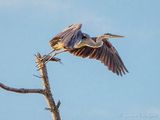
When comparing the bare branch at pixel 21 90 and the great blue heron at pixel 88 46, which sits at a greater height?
the great blue heron at pixel 88 46

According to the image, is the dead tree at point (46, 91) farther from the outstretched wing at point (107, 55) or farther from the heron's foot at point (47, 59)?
the outstretched wing at point (107, 55)

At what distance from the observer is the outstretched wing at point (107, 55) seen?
17.7m

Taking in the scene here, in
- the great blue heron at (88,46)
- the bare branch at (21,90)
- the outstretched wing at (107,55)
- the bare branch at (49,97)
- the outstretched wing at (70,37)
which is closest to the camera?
the bare branch at (21,90)

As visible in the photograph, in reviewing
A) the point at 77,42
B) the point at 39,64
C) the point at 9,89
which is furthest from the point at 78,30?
the point at 9,89

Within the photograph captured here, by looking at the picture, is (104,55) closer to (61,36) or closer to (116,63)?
(116,63)

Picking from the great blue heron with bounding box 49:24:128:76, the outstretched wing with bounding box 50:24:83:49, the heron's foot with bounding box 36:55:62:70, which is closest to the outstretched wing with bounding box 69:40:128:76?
the great blue heron with bounding box 49:24:128:76

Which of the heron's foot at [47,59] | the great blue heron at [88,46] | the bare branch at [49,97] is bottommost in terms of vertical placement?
the bare branch at [49,97]

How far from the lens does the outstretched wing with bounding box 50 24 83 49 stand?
611 inches

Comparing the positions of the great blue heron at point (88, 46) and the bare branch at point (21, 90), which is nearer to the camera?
the bare branch at point (21, 90)

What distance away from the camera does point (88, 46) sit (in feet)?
58.5

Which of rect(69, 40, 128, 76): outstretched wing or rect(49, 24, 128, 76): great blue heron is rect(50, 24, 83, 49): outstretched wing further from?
rect(69, 40, 128, 76): outstretched wing

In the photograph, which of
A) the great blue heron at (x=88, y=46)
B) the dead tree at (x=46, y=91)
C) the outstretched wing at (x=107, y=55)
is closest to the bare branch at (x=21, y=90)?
the dead tree at (x=46, y=91)

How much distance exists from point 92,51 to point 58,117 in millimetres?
3841

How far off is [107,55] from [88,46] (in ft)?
2.84
